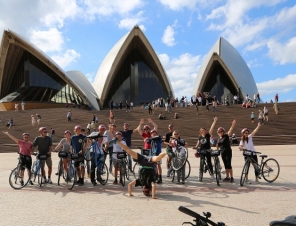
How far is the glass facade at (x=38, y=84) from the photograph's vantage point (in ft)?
122

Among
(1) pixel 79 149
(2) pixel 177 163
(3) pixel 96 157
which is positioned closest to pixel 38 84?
(1) pixel 79 149

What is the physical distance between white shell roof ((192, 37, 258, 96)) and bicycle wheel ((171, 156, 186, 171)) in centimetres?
3574

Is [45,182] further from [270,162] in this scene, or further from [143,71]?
[143,71]

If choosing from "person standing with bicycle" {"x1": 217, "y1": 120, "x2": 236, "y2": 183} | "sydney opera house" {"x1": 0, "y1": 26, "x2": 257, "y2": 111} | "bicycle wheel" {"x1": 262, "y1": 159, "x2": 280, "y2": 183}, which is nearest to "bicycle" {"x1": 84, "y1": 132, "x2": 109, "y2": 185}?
"person standing with bicycle" {"x1": 217, "y1": 120, "x2": 236, "y2": 183}

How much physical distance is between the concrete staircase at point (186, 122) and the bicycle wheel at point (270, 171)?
11.0 m

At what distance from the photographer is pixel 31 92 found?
37344 millimetres

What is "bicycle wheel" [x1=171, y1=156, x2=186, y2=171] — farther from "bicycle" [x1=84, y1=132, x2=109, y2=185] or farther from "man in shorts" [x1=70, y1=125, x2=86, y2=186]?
"man in shorts" [x1=70, y1=125, x2=86, y2=186]

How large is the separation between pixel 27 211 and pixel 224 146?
13.8ft

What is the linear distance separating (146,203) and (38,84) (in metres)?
38.3

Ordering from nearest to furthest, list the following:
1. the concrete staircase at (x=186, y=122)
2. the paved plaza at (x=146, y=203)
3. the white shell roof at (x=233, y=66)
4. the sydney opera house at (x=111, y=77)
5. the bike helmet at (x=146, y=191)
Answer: the paved plaza at (x=146, y=203) < the bike helmet at (x=146, y=191) < the concrete staircase at (x=186, y=122) < the sydney opera house at (x=111, y=77) < the white shell roof at (x=233, y=66)

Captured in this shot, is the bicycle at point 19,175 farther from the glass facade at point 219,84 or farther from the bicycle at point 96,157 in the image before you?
the glass facade at point 219,84

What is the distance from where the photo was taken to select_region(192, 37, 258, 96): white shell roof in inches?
1607

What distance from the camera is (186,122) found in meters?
21.2

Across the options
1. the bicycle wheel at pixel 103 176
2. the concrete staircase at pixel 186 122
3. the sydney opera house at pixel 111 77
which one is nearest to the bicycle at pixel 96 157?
the bicycle wheel at pixel 103 176
